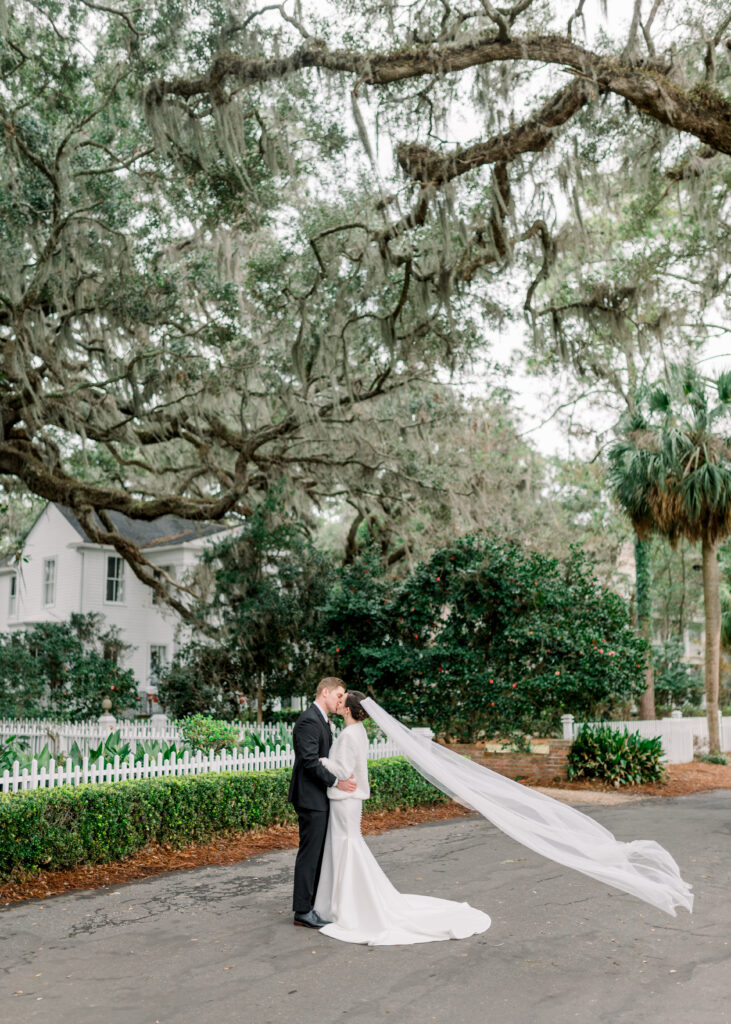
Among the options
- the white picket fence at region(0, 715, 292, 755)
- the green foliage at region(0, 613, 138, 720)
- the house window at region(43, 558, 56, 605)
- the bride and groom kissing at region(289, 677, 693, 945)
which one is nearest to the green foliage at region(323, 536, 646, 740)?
the white picket fence at region(0, 715, 292, 755)

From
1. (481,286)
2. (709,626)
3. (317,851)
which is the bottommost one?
(317,851)

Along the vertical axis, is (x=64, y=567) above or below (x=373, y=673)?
above

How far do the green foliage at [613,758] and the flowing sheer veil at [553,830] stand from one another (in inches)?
331

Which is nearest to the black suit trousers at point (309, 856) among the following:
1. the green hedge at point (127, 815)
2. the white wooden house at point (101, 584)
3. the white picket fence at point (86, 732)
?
the green hedge at point (127, 815)

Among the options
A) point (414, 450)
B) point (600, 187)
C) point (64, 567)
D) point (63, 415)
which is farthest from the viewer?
point (64, 567)

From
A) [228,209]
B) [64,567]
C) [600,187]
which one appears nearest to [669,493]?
[600,187]

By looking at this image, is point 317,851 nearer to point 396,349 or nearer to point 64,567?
point 396,349

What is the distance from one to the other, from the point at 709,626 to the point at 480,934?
14.6 m

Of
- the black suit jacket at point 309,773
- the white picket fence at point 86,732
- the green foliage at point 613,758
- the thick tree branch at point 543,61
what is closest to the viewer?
the black suit jacket at point 309,773

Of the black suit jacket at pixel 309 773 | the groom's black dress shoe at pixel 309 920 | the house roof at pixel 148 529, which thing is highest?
the house roof at pixel 148 529

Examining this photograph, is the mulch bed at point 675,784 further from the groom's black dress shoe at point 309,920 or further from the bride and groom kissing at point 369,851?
the groom's black dress shoe at point 309,920

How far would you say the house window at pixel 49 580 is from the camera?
28.4 metres

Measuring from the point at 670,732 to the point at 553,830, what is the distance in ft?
41.8

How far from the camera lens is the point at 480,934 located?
6.23 metres
